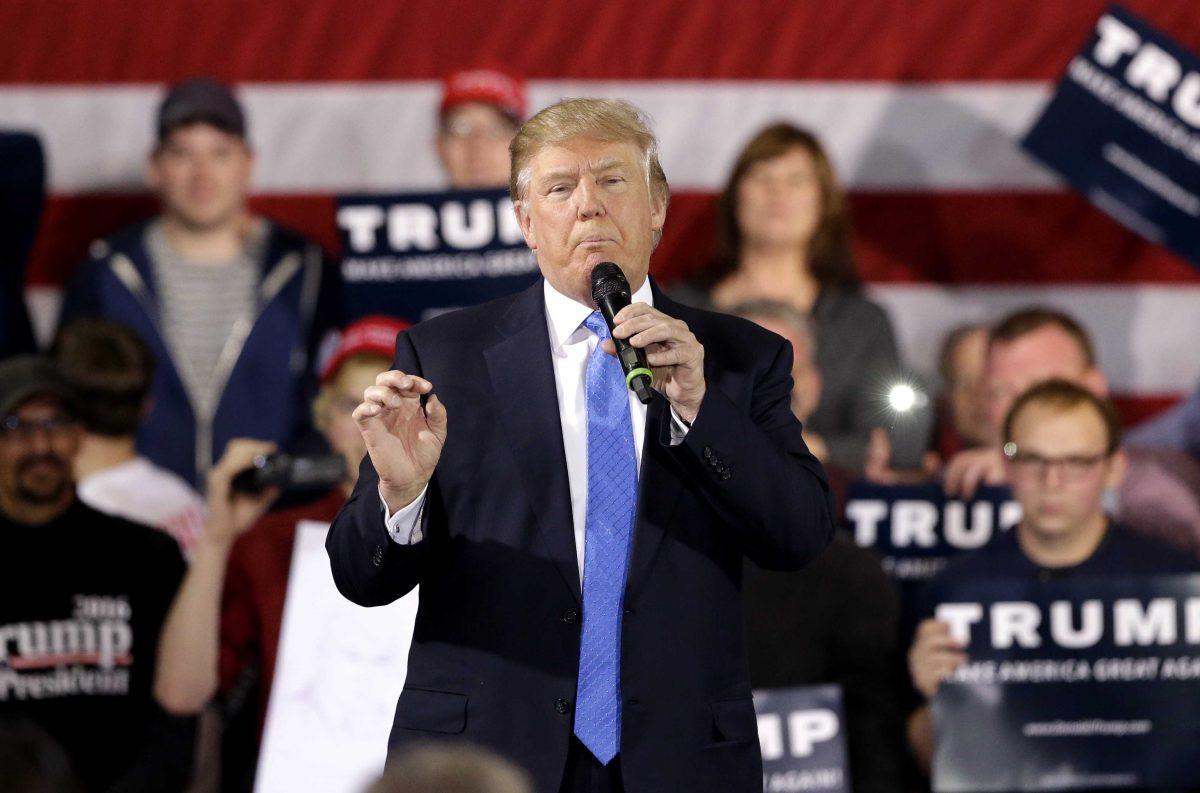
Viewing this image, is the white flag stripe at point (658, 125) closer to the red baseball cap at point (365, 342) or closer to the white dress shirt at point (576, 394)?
the red baseball cap at point (365, 342)

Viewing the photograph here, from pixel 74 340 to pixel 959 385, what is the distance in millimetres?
2263

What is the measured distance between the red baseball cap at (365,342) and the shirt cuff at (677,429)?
1.90m

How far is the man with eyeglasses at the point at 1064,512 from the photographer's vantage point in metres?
3.75

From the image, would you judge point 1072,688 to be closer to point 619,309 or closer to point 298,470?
point 298,470

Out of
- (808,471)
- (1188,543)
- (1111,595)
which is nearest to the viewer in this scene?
(808,471)

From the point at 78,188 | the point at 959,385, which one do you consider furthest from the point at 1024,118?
the point at 78,188

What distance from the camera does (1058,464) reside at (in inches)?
148

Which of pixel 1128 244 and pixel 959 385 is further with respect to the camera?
pixel 1128 244

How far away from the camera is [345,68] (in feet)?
17.9

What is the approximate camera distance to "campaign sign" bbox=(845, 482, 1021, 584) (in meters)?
→ 3.82

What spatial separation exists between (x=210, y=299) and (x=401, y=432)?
115 inches

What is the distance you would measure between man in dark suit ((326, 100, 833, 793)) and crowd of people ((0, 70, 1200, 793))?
0.69 meters

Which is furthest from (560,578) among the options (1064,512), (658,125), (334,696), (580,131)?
(658,125)

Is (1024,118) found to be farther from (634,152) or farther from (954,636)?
(634,152)
